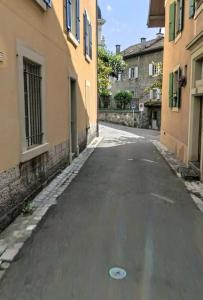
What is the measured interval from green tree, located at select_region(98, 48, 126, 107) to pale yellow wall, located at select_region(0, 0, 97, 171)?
53.1ft

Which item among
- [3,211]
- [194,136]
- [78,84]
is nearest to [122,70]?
[78,84]

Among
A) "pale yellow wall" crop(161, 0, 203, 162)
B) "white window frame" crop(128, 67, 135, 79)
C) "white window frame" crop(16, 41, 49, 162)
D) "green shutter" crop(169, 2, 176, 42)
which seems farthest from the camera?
"white window frame" crop(128, 67, 135, 79)

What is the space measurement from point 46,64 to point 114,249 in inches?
169

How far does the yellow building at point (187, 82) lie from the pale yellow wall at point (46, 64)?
326 cm

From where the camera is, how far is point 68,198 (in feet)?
20.1

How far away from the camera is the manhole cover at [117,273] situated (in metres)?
3.27

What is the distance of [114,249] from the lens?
392 cm

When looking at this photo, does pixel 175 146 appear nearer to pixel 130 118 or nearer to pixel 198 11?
pixel 198 11

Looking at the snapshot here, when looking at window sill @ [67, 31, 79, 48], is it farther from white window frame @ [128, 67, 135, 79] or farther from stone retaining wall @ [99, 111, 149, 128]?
white window frame @ [128, 67, 135, 79]

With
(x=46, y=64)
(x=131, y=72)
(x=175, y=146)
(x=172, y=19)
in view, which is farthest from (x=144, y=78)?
(x=46, y=64)

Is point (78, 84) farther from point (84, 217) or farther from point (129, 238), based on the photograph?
point (129, 238)

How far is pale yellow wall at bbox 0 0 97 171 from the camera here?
177 inches

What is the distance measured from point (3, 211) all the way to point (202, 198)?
3.74 m

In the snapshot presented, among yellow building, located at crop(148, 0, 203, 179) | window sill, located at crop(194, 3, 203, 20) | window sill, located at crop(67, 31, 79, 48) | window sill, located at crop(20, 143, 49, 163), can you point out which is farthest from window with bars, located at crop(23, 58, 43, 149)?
window sill, located at crop(194, 3, 203, 20)
